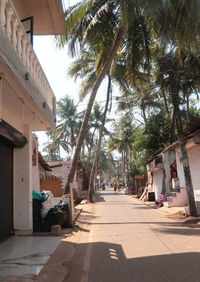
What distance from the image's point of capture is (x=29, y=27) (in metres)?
8.29

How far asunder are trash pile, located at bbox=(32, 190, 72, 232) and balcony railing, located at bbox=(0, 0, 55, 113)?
12.3 feet

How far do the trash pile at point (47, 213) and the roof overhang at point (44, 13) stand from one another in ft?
18.0

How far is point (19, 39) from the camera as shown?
5520mm

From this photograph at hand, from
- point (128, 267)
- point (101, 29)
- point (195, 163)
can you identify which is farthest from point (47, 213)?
point (195, 163)

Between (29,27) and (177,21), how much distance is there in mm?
5183

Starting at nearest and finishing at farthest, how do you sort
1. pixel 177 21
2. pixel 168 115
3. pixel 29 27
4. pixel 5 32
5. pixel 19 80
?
1. pixel 5 32
2. pixel 19 80
3. pixel 29 27
4. pixel 177 21
5. pixel 168 115

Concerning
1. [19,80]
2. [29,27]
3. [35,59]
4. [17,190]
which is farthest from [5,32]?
[17,190]

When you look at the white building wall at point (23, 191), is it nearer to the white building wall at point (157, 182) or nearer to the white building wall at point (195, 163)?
the white building wall at point (195, 163)

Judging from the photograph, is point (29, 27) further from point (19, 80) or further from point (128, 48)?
point (128, 48)

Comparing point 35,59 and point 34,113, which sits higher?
point 35,59

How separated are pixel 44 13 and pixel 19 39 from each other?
125 inches

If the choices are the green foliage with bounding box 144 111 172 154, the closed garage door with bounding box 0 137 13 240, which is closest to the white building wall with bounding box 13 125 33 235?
the closed garage door with bounding box 0 137 13 240

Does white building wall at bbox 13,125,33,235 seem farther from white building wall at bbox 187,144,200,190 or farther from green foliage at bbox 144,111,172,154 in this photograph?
green foliage at bbox 144,111,172,154

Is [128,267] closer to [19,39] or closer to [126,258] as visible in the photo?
[126,258]
